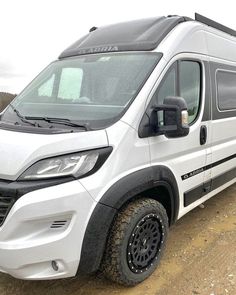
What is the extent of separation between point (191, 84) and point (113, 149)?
1.49 metres

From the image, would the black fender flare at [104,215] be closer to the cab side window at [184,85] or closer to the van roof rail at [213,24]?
the cab side window at [184,85]

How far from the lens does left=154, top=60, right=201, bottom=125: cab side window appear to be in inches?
143

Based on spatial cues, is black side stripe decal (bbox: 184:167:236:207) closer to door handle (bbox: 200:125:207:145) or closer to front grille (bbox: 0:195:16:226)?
door handle (bbox: 200:125:207:145)

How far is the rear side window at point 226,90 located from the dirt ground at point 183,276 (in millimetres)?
1572

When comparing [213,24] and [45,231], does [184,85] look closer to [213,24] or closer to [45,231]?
[213,24]

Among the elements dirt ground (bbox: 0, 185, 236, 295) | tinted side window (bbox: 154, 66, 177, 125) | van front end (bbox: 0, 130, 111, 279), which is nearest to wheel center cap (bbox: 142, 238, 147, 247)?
dirt ground (bbox: 0, 185, 236, 295)

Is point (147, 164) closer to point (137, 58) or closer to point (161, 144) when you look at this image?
point (161, 144)

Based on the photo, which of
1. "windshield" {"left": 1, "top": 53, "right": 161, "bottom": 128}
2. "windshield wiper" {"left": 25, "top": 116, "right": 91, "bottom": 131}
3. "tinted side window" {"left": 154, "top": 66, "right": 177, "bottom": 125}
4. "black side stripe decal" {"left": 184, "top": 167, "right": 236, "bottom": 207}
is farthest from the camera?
"black side stripe decal" {"left": 184, "top": 167, "right": 236, "bottom": 207}

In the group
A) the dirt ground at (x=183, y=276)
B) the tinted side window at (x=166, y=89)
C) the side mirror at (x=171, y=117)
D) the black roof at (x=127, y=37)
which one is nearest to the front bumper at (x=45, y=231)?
the dirt ground at (x=183, y=276)

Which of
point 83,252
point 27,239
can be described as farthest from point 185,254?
point 27,239

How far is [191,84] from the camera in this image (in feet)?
13.5

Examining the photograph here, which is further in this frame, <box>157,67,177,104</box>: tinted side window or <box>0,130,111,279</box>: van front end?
<box>157,67,177,104</box>: tinted side window

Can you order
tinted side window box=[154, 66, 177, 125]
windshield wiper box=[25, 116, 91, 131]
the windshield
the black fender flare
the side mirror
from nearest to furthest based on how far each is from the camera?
the black fender flare, windshield wiper box=[25, 116, 91, 131], the side mirror, the windshield, tinted side window box=[154, 66, 177, 125]

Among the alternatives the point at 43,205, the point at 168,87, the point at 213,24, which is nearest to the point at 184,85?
the point at 168,87
